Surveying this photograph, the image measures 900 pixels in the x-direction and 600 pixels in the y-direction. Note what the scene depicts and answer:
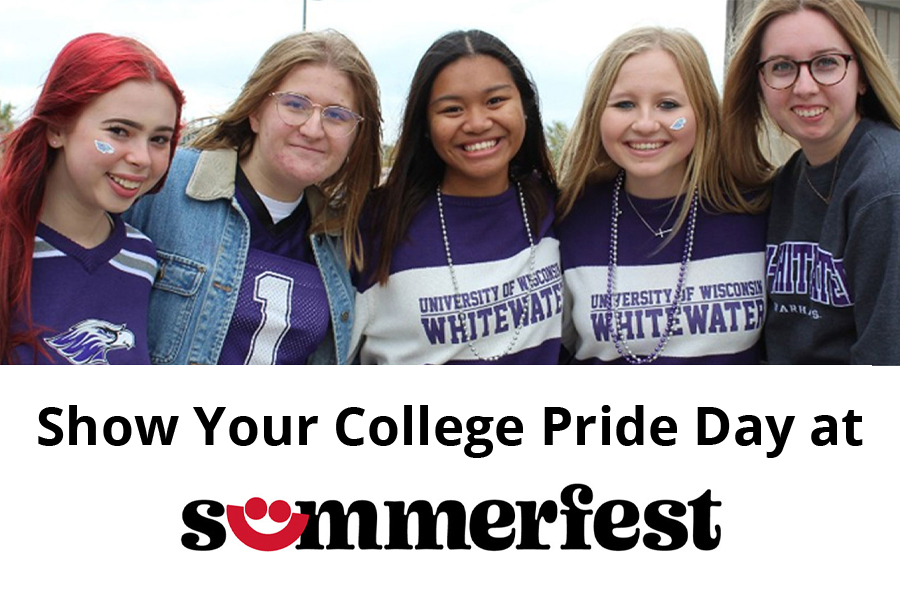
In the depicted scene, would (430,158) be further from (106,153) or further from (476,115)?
(106,153)

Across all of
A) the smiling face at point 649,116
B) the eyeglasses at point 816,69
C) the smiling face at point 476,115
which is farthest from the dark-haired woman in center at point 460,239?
the eyeglasses at point 816,69

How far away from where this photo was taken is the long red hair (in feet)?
8.71

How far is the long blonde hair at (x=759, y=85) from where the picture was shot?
312cm

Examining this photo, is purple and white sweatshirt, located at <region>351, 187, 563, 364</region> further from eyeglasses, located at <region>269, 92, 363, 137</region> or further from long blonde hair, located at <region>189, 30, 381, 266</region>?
eyeglasses, located at <region>269, 92, 363, 137</region>

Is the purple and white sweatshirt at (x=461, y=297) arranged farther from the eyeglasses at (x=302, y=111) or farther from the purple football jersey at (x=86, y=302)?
the purple football jersey at (x=86, y=302)

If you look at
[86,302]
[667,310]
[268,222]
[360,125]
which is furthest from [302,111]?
[667,310]

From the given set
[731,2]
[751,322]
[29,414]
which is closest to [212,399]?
[29,414]

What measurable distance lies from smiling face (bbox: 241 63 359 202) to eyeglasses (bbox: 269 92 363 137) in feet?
0.04

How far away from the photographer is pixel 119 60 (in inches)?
108

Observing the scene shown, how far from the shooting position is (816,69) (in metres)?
3.12

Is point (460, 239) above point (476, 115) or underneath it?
underneath

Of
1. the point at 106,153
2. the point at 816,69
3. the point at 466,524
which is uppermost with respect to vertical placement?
the point at 816,69

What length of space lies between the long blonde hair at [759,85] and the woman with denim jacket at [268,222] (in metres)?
1.31

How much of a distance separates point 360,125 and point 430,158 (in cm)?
33
